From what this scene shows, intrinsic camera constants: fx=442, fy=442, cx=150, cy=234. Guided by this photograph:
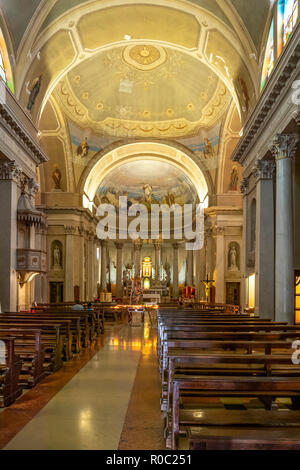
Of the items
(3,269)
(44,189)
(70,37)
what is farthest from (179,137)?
(3,269)

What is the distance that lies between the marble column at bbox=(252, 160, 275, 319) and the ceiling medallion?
13216 mm

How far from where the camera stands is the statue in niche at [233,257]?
30.0 metres

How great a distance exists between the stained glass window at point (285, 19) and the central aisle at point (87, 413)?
409 inches

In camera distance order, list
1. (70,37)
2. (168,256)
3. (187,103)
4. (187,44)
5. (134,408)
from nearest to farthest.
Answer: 1. (134,408)
2. (70,37)
3. (187,44)
4. (187,103)
5. (168,256)

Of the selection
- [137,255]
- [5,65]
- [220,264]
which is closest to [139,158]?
[137,255]

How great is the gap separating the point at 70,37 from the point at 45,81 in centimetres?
222

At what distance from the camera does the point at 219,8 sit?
17.4 meters

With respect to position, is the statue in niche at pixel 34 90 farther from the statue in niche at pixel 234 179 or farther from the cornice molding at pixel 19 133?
the statue in niche at pixel 234 179

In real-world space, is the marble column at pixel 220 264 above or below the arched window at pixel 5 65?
below

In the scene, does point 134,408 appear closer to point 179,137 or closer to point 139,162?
point 179,137

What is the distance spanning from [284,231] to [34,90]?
12.4m

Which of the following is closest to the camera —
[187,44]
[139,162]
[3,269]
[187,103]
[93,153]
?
[3,269]

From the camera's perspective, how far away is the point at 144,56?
90.0 ft

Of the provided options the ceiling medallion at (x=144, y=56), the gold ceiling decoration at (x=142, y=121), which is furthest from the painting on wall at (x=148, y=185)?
the ceiling medallion at (x=144, y=56)
